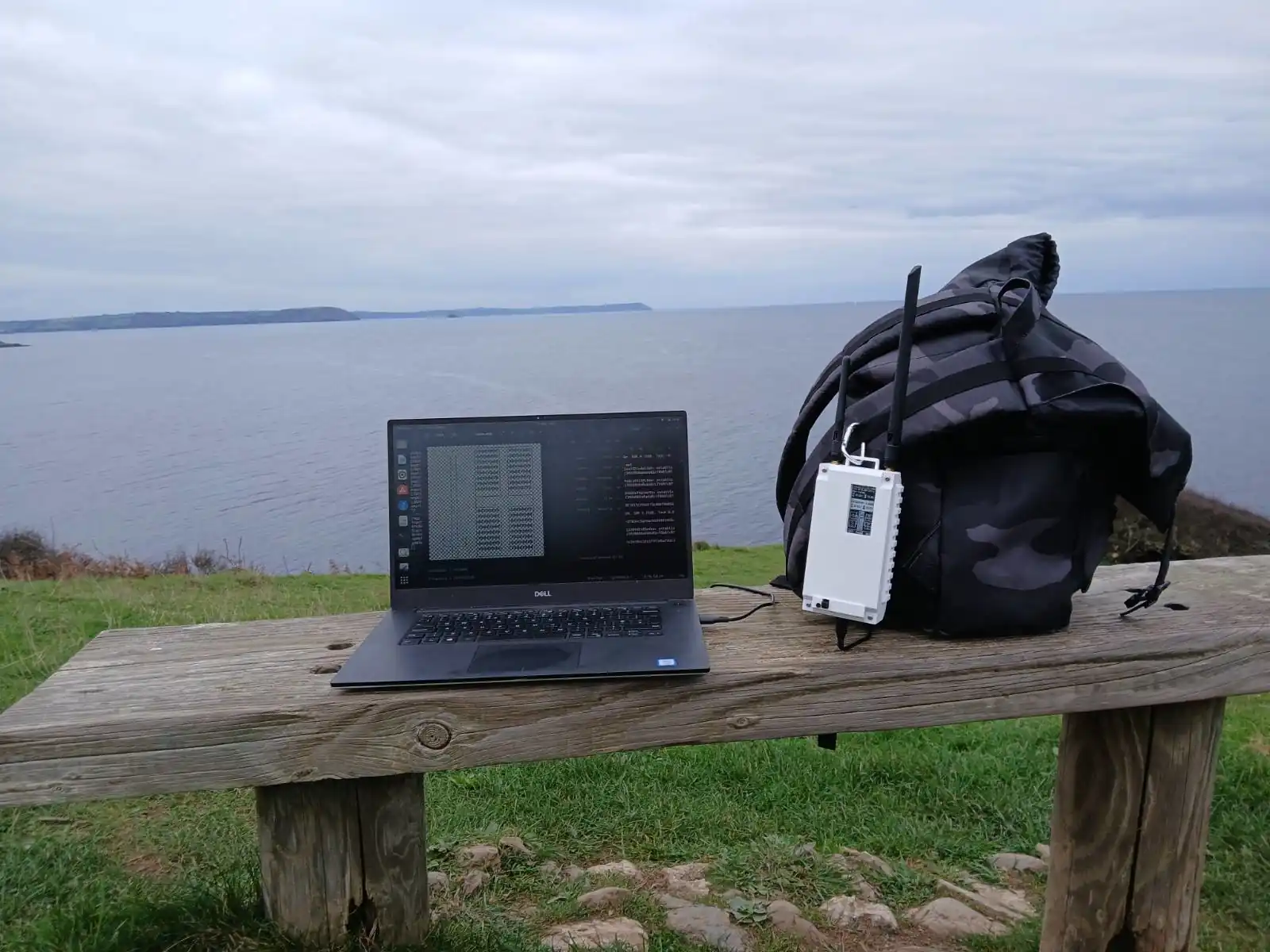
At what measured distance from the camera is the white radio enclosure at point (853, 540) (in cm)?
230

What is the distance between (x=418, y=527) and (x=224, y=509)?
34999 millimetres

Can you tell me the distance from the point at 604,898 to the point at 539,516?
1577 millimetres

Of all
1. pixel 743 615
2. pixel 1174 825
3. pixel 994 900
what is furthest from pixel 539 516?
pixel 994 900

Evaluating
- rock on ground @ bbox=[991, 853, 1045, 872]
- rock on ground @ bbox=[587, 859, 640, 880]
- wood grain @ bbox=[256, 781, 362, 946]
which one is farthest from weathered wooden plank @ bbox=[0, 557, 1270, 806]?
rock on ground @ bbox=[991, 853, 1045, 872]

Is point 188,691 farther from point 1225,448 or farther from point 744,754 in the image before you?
point 1225,448

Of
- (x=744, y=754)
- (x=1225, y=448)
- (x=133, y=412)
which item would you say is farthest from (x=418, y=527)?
(x=133, y=412)

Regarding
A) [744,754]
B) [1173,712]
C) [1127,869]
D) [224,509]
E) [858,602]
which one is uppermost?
[858,602]

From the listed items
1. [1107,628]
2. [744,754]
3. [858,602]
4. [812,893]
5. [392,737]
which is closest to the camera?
[392,737]

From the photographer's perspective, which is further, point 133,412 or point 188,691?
point 133,412

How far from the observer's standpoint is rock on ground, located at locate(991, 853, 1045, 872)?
383 cm

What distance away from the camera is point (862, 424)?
2.41 metres

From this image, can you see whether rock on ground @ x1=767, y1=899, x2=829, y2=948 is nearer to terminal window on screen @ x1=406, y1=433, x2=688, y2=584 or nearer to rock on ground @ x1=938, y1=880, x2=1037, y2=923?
rock on ground @ x1=938, y1=880, x2=1037, y2=923

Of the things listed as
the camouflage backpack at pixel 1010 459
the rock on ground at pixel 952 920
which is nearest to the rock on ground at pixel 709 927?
the rock on ground at pixel 952 920

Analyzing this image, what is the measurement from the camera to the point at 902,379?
2307 mm
